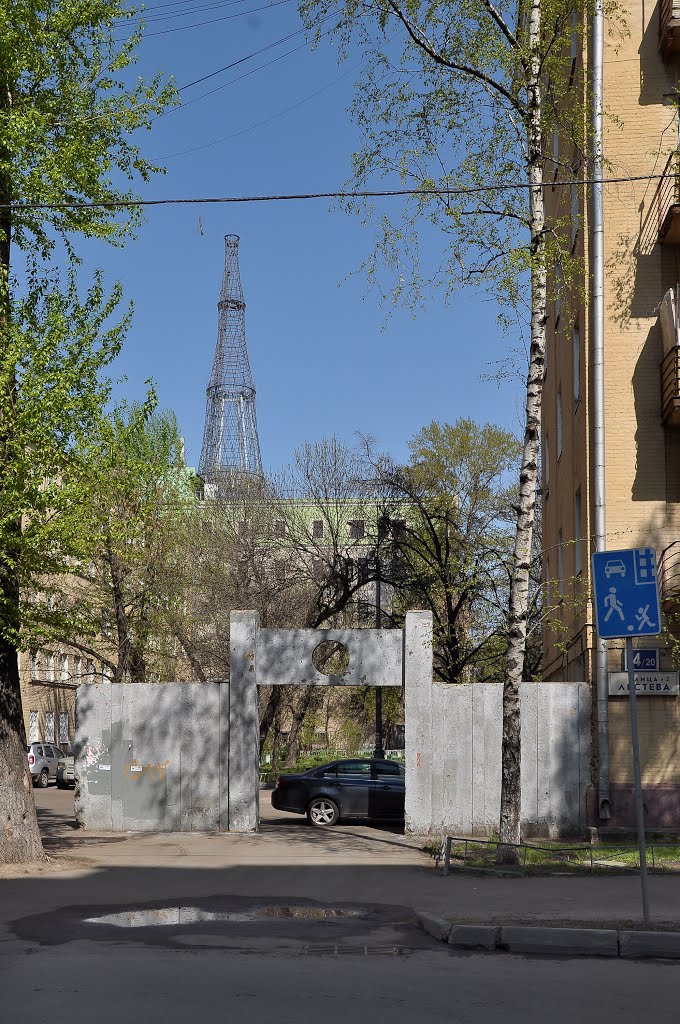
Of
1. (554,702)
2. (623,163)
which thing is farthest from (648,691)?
(623,163)

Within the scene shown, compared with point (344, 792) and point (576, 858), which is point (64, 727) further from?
point (576, 858)

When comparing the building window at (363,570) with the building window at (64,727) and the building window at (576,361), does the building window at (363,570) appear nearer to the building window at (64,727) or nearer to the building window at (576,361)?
the building window at (576,361)

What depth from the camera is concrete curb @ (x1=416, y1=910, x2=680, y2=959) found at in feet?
28.9

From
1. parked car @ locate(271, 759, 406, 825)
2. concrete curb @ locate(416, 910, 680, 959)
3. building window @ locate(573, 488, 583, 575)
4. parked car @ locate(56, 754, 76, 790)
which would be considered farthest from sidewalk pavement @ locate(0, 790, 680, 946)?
parked car @ locate(56, 754, 76, 790)

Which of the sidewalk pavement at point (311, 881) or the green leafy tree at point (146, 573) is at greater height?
the green leafy tree at point (146, 573)

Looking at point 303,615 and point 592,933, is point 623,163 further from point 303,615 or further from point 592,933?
point 303,615

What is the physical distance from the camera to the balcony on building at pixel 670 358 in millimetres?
18484

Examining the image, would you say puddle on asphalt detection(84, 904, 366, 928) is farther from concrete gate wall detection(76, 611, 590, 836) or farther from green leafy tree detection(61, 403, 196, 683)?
green leafy tree detection(61, 403, 196, 683)

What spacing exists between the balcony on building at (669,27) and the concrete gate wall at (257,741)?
10626mm

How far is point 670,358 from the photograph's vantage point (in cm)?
1873

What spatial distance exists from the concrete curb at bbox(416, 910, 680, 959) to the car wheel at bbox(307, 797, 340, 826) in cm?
1312

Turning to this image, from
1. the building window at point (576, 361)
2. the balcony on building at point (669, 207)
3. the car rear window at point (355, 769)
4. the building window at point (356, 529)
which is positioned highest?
the balcony on building at point (669, 207)

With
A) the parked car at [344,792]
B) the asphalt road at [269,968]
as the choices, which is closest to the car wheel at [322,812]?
the parked car at [344,792]

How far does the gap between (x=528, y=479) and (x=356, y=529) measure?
26591 millimetres
